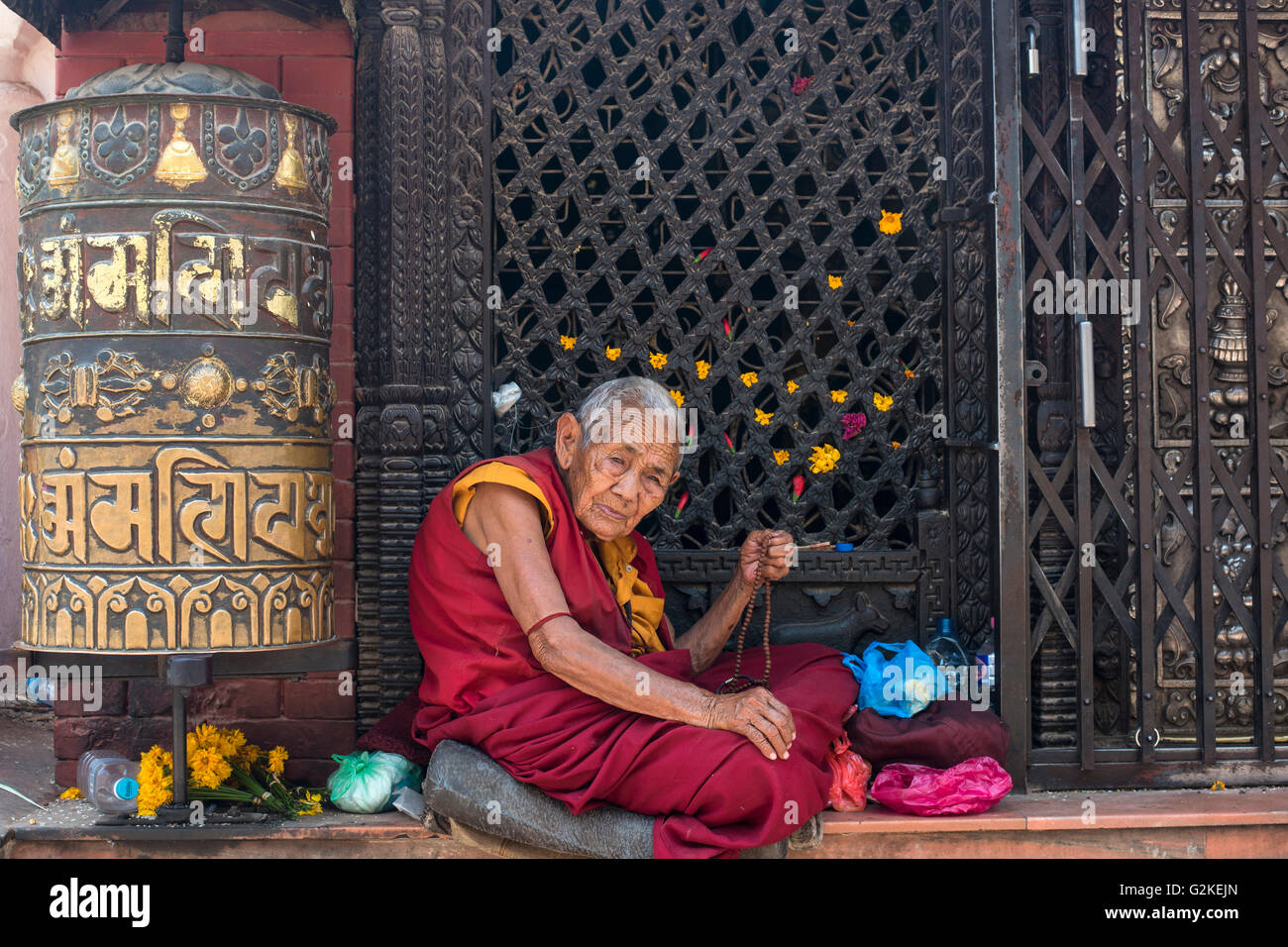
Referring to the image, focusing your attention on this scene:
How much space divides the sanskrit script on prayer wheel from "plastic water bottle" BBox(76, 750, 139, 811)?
47 centimetres

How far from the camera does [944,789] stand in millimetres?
3199

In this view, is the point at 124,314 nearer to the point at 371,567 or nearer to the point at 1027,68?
the point at 371,567

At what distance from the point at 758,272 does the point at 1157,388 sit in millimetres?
1365

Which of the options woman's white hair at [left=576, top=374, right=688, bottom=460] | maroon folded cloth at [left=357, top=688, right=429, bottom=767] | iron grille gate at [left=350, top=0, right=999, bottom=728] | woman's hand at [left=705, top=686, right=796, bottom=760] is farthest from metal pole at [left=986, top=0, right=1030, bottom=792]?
maroon folded cloth at [left=357, top=688, right=429, bottom=767]

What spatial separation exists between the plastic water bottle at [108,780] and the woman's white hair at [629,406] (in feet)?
5.34

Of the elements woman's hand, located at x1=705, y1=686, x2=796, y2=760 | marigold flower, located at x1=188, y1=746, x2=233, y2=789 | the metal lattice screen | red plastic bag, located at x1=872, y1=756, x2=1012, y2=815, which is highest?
the metal lattice screen

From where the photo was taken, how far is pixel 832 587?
3.84 metres

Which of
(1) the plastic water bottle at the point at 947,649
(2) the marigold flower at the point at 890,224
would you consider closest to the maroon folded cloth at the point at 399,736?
(1) the plastic water bottle at the point at 947,649

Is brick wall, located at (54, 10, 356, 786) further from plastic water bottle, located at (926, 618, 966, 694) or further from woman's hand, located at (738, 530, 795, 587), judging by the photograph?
plastic water bottle, located at (926, 618, 966, 694)

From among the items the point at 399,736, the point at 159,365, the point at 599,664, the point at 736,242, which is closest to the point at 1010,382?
the point at 736,242

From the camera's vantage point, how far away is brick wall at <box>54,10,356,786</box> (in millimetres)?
3670

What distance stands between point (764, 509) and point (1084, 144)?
1625 mm

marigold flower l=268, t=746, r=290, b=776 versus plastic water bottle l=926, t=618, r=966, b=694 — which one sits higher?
plastic water bottle l=926, t=618, r=966, b=694

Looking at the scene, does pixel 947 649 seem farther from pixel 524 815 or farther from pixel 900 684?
pixel 524 815
